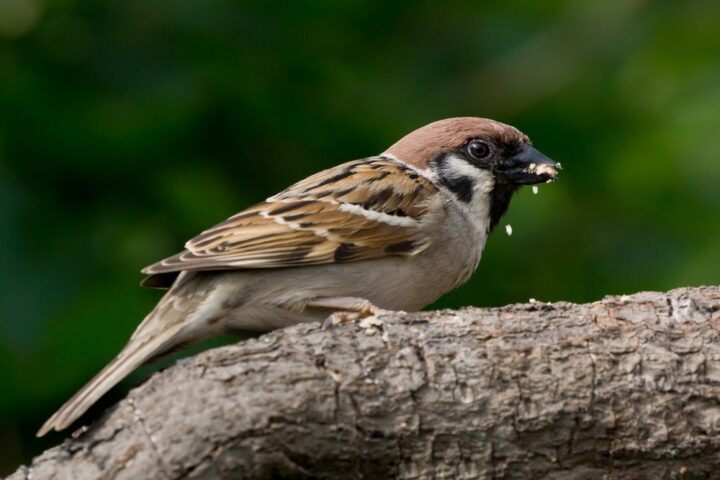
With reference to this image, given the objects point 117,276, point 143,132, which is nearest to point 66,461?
point 117,276

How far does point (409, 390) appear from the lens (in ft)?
10.2

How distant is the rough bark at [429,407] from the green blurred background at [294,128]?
57.3 inches

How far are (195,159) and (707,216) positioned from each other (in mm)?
1999

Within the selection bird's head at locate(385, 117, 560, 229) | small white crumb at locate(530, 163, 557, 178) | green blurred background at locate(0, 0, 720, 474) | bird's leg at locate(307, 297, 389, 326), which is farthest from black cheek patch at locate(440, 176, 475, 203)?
green blurred background at locate(0, 0, 720, 474)

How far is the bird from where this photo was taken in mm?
3613

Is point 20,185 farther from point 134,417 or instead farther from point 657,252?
point 657,252

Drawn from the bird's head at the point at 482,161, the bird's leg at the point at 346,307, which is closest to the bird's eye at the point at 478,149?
the bird's head at the point at 482,161

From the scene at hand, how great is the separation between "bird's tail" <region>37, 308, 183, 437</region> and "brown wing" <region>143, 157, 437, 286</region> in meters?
0.18

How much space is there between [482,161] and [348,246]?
64cm

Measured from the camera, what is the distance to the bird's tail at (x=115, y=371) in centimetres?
319

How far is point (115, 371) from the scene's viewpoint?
A: 3.32 meters

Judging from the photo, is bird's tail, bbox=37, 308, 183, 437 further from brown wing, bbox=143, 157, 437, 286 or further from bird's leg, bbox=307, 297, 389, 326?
bird's leg, bbox=307, 297, 389, 326

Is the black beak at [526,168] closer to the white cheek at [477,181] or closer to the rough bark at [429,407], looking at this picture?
the white cheek at [477,181]

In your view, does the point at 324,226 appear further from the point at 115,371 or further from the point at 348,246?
the point at 115,371
